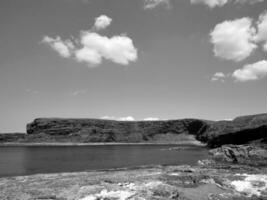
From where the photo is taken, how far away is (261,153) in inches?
1815

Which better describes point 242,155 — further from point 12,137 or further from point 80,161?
point 12,137

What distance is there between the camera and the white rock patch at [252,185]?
64.2ft

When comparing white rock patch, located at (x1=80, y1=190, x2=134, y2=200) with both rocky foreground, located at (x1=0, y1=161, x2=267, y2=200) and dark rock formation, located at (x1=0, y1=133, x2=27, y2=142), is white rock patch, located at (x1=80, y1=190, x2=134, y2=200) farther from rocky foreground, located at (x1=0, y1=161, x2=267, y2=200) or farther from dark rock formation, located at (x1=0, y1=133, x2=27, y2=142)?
dark rock formation, located at (x1=0, y1=133, x2=27, y2=142)

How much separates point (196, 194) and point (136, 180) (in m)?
5.44

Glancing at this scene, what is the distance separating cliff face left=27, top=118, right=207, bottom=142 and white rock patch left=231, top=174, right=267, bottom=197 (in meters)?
150

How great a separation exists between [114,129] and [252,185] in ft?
535

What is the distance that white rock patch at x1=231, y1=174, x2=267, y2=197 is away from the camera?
19.6m

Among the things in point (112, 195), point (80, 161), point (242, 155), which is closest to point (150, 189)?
point (112, 195)

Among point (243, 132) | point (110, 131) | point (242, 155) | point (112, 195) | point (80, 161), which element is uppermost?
point (110, 131)

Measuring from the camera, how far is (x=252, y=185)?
Answer: 20859 mm

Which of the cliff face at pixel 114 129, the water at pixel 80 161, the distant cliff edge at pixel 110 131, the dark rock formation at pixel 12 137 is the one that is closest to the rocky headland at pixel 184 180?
the water at pixel 80 161

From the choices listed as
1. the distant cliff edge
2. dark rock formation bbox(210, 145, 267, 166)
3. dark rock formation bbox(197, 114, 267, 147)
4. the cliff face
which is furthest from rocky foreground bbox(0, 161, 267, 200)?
the cliff face

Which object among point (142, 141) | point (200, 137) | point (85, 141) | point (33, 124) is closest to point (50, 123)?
point (33, 124)

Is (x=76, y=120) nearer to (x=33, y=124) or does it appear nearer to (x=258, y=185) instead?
(x=33, y=124)
